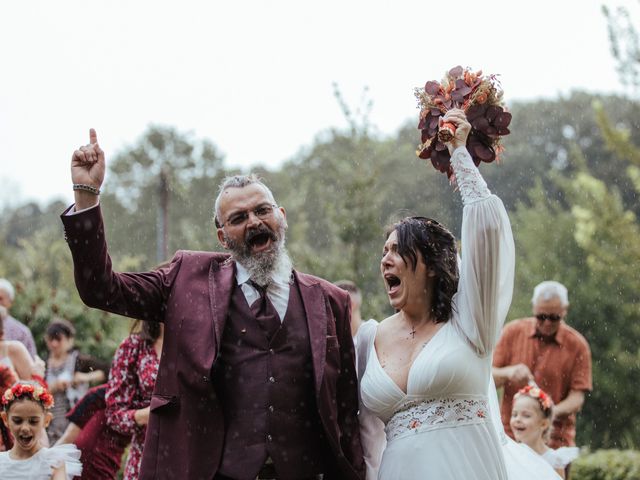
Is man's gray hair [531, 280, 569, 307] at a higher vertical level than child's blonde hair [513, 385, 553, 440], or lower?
higher

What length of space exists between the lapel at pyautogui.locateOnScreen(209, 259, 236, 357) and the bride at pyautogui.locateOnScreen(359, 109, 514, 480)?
0.69 metres

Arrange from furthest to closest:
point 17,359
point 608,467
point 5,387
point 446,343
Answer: point 608,467 < point 17,359 < point 5,387 < point 446,343

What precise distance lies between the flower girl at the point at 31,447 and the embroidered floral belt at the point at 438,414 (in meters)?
2.48

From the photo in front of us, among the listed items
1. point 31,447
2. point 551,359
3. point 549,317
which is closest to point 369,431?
point 31,447

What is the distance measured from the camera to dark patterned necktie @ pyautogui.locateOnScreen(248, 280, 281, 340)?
3965 mm

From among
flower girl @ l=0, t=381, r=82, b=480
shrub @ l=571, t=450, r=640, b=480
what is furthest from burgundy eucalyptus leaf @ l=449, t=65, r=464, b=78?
shrub @ l=571, t=450, r=640, b=480

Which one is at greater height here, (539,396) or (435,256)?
(435,256)

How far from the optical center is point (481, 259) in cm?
378

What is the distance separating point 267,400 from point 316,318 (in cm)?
43

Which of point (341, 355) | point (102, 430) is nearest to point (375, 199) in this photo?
point (102, 430)

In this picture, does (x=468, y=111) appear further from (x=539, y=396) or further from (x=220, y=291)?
(x=539, y=396)

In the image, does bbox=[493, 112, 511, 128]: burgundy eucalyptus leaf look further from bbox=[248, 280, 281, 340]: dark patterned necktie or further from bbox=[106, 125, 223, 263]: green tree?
bbox=[106, 125, 223, 263]: green tree

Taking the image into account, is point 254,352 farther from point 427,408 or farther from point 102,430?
point 102,430

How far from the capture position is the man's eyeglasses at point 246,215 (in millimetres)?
4121
